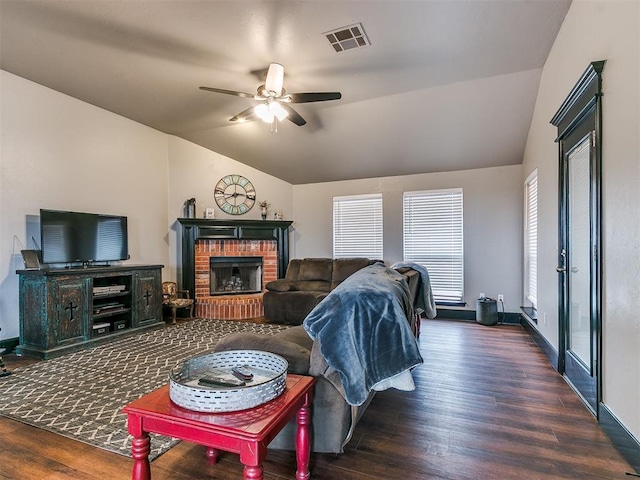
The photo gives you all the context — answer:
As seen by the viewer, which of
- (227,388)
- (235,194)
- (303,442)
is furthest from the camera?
(235,194)

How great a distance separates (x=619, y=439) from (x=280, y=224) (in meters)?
5.37

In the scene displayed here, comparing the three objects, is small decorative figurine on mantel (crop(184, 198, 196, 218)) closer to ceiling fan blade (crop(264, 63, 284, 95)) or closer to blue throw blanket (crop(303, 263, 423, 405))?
ceiling fan blade (crop(264, 63, 284, 95))

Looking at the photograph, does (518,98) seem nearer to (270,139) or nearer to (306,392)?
(270,139)

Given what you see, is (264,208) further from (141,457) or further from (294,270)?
(141,457)

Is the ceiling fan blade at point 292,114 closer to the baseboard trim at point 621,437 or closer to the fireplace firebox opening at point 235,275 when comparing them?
the fireplace firebox opening at point 235,275

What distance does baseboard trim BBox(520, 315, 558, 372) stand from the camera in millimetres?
3234

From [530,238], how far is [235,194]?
4797 mm

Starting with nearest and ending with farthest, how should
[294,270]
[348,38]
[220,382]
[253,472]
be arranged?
[253,472]
[220,382]
[348,38]
[294,270]

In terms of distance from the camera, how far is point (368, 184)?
6270 mm

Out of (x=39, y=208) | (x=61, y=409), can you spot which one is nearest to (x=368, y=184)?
(x=39, y=208)

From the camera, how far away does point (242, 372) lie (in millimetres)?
1629

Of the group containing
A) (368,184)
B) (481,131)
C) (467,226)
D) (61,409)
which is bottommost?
(61,409)

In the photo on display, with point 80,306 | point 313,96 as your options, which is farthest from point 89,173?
point 313,96

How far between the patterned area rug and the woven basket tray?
72 centimetres
